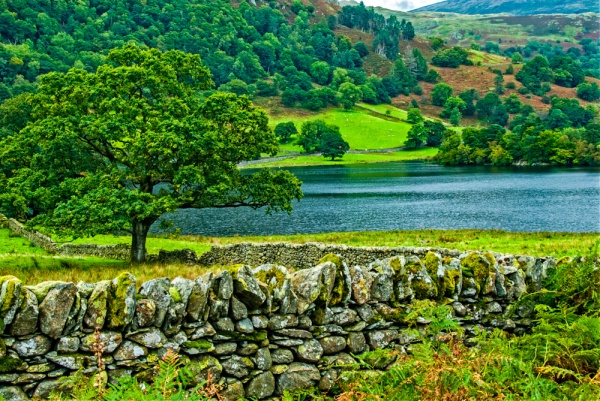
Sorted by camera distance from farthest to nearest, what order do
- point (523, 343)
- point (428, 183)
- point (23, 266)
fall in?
point (428, 183), point (23, 266), point (523, 343)

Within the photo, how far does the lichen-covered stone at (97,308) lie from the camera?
5750mm

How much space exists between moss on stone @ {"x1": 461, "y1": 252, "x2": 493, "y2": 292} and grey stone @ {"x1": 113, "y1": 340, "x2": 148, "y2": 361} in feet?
15.7

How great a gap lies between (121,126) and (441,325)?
58.5ft

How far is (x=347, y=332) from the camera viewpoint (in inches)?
268

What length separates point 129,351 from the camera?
586 centimetres

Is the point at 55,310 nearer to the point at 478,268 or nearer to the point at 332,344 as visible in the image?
the point at 332,344

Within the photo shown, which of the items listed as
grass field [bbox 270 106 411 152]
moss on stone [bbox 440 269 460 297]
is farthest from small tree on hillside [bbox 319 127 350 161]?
moss on stone [bbox 440 269 460 297]

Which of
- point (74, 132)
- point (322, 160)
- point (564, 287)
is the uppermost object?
point (74, 132)

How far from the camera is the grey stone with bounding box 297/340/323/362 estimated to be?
6.52 metres

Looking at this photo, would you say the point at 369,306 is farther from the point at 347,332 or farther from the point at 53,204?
the point at 53,204

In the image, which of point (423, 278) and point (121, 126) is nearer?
point (423, 278)

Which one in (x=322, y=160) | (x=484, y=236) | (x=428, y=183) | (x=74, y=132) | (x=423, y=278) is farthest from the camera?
(x=322, y=160)

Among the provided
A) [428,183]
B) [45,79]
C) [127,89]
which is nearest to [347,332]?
[127,89]

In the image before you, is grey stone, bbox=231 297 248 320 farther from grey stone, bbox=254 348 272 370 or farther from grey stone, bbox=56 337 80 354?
grey stone, bbox=56 337 80 354
